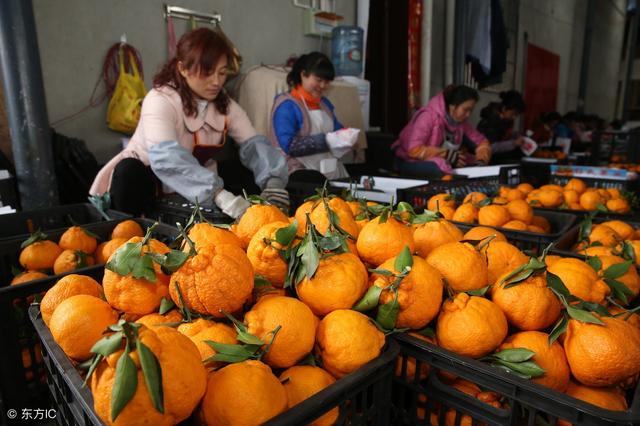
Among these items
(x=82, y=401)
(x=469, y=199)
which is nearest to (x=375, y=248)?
(x=82, y=401)

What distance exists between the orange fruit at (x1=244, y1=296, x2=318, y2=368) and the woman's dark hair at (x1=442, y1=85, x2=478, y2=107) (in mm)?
3150

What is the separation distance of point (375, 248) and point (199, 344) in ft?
1.08

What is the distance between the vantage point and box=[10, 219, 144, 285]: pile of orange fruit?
1080 millimetres

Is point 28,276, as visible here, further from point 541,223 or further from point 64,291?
point 541,223

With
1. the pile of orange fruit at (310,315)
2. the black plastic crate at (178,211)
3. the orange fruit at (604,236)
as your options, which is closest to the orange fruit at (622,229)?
the orange fruit at (604,236)

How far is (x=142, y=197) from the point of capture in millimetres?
1746

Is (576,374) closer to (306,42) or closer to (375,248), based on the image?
(375,248)

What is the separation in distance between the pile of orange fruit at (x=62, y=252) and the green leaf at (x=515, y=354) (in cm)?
93

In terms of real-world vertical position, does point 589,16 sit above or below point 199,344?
above

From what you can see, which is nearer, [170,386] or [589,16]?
[170,386]

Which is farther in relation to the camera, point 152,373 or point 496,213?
point 496,213

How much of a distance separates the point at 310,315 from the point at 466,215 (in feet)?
2.90

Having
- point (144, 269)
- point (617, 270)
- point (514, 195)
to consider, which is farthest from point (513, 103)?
point (144, 269)

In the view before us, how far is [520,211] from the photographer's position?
1.33 meters
